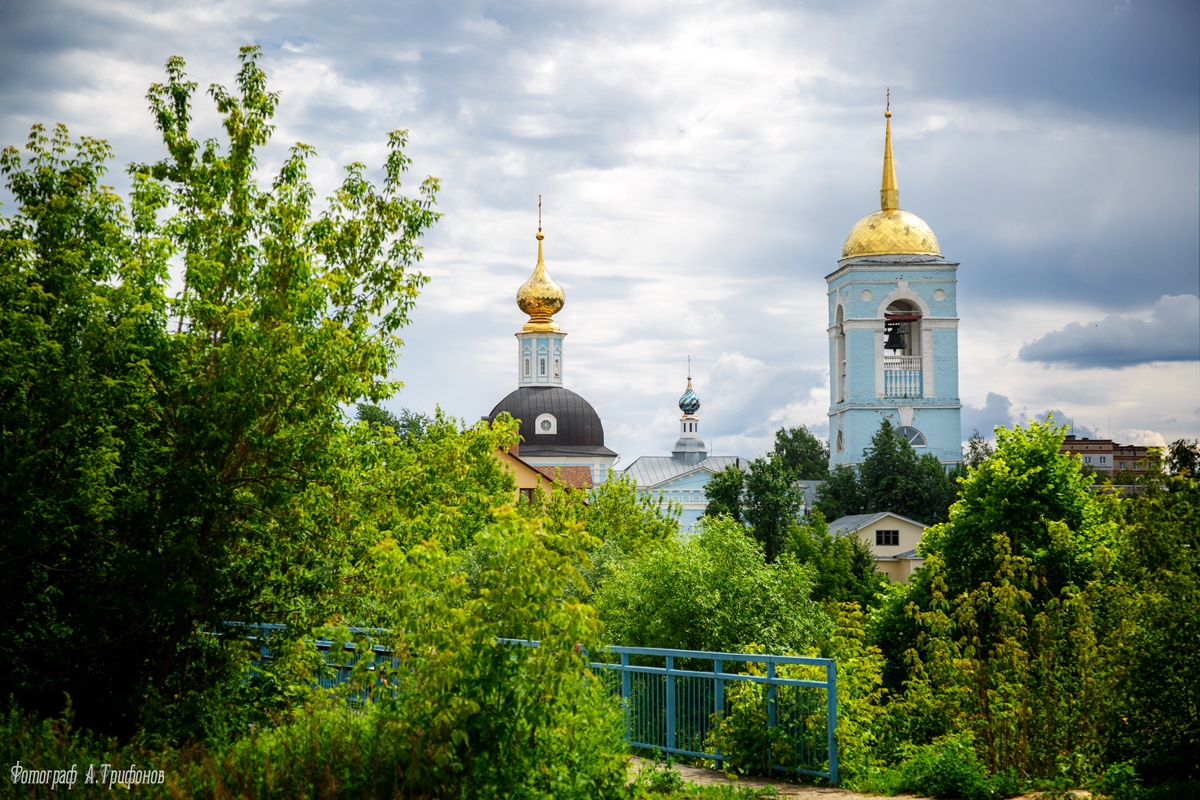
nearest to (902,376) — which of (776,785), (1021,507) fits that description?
(1021,507)

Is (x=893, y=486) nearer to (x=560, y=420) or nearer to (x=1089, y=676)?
(x=560, y=420)

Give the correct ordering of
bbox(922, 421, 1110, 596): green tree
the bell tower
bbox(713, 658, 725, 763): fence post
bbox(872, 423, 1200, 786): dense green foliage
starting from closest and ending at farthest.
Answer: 1. bbox(872, 423, 1200, 786): dense green foliage
2. bbox(713, 658, 725, 763): fence post
3. bbox(922, 421, 1110, 596): green tree
4. the bell tower

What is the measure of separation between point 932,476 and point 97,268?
6188 cm

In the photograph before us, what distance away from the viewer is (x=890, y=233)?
83.7m

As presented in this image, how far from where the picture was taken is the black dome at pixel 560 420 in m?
78.2

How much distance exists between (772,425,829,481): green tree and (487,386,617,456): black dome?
32439mm

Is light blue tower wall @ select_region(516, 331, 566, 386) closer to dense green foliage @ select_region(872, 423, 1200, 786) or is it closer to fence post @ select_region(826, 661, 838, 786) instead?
dense green foliage @ select_region(872, 423, 1200, 786)

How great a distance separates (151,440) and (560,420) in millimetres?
66803

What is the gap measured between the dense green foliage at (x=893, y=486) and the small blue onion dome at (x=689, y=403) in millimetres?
47547

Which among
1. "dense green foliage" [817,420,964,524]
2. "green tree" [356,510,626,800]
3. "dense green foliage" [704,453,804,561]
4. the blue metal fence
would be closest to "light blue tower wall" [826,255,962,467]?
"dense green foliage" [817,420,964,524]

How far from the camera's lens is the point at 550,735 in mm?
8875

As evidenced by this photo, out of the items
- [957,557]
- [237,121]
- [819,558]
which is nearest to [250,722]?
[237,121]

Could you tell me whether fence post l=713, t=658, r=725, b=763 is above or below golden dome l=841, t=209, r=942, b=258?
below

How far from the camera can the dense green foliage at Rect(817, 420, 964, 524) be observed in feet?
224
